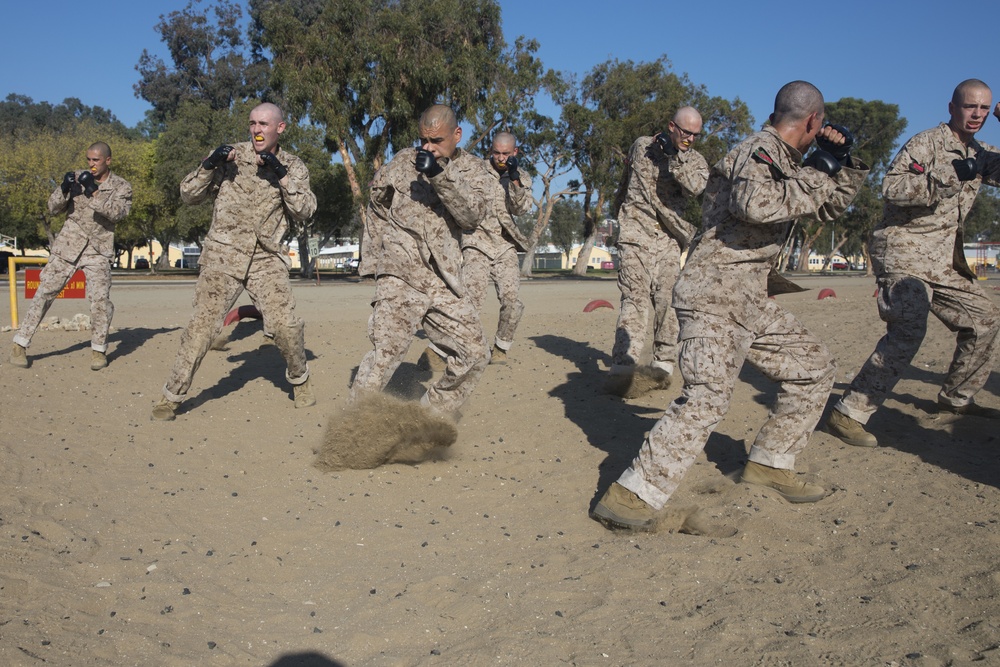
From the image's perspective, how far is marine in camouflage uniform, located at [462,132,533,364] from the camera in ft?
27.3

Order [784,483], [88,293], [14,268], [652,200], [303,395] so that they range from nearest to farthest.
A: [784,483], [303,395], [652,200], [88,293], [14,268]

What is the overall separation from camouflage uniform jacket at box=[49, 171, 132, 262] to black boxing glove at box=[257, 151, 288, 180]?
3.27m

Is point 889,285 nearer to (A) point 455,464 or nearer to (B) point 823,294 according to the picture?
(A) point 455,464

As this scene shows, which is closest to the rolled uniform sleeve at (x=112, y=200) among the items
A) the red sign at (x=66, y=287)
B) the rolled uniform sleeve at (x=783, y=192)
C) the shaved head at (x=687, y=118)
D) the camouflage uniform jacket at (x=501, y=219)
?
the red sign at (x=66, y=287)

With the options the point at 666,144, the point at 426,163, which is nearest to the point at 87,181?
the point at 426,163

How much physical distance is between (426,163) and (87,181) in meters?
5.34

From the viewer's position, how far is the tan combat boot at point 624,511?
398cm

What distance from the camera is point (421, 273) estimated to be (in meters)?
5.38

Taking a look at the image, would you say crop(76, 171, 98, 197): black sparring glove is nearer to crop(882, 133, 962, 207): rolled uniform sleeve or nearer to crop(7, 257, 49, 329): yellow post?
crop(7, 257, 49, 329): yellow post

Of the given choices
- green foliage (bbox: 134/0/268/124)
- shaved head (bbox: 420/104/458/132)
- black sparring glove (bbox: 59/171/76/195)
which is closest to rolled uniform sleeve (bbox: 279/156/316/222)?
shaved head (bbox: 420/104/458/132)

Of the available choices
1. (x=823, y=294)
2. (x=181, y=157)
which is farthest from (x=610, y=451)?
(x=181, y=157)

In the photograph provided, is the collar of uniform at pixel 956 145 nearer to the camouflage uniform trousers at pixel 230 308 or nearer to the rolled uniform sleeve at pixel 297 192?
the rolled uniform sleeve at pixel 297 192

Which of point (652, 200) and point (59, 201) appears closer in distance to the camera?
point (652, 200)

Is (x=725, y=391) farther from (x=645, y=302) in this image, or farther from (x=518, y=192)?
(x=518, y=192)
